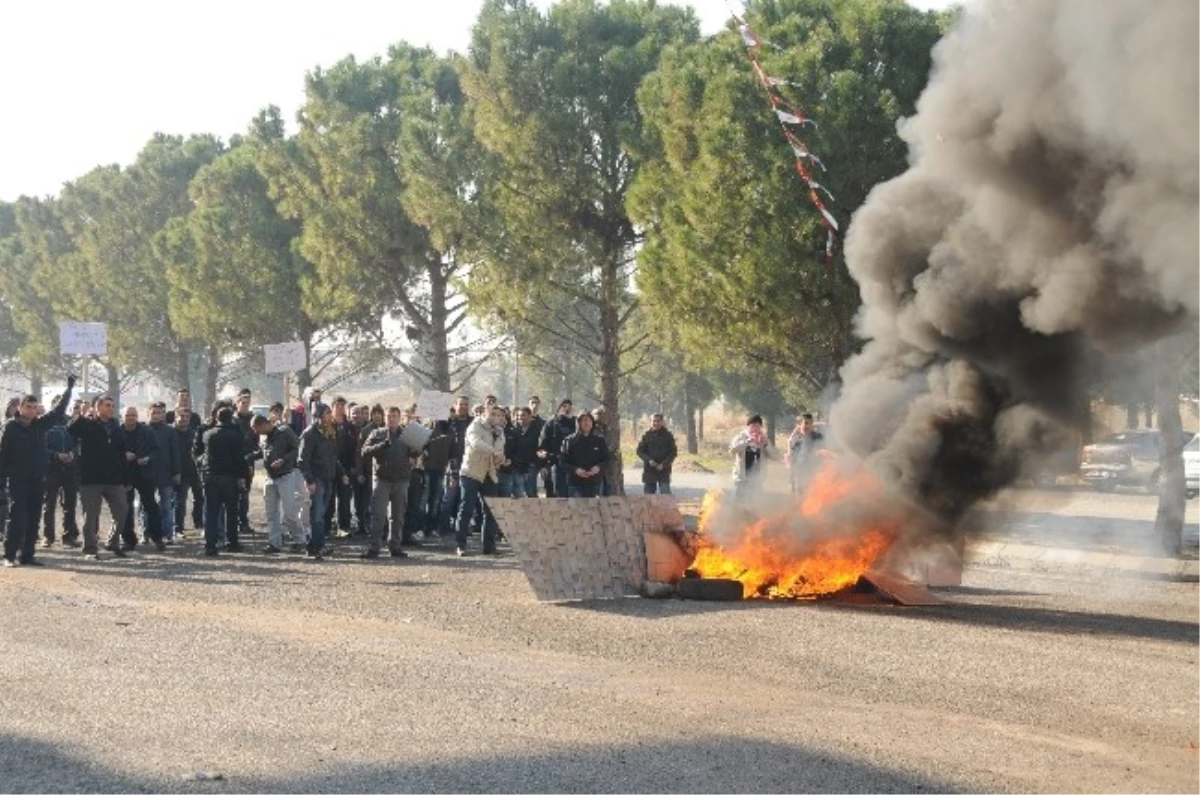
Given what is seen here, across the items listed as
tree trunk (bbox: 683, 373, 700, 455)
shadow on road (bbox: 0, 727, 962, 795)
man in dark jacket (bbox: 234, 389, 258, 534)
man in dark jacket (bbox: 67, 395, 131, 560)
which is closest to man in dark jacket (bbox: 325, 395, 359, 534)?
man in dark jacket (bbox: 234, 389, 258, 534)

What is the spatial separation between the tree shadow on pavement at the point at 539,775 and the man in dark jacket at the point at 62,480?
12.8 metres

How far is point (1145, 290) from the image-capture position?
11.0 m

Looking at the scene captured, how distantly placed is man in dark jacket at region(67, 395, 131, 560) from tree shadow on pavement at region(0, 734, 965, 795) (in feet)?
34.5

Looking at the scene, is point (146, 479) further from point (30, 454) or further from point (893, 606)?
point (893, 606)

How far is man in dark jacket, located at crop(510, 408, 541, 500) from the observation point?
816 inches

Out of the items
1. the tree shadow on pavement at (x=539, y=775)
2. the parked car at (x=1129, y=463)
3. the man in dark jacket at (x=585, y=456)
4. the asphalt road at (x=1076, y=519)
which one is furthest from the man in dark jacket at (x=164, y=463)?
the parked car at (x=1129, y=463)

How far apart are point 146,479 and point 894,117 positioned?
11238mm

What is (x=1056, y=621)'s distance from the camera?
13.1 meters

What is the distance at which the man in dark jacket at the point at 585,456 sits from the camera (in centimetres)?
1966

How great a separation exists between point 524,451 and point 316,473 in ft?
10.9

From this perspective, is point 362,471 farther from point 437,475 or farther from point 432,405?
point 432,405

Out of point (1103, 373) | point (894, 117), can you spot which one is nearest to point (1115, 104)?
point (1103, 373)

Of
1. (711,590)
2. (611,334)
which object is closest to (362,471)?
(711,590)

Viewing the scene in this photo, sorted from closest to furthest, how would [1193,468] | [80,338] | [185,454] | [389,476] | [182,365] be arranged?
[389,476] < [185,454] < [80,338] < [1193,468] < [182,365]
